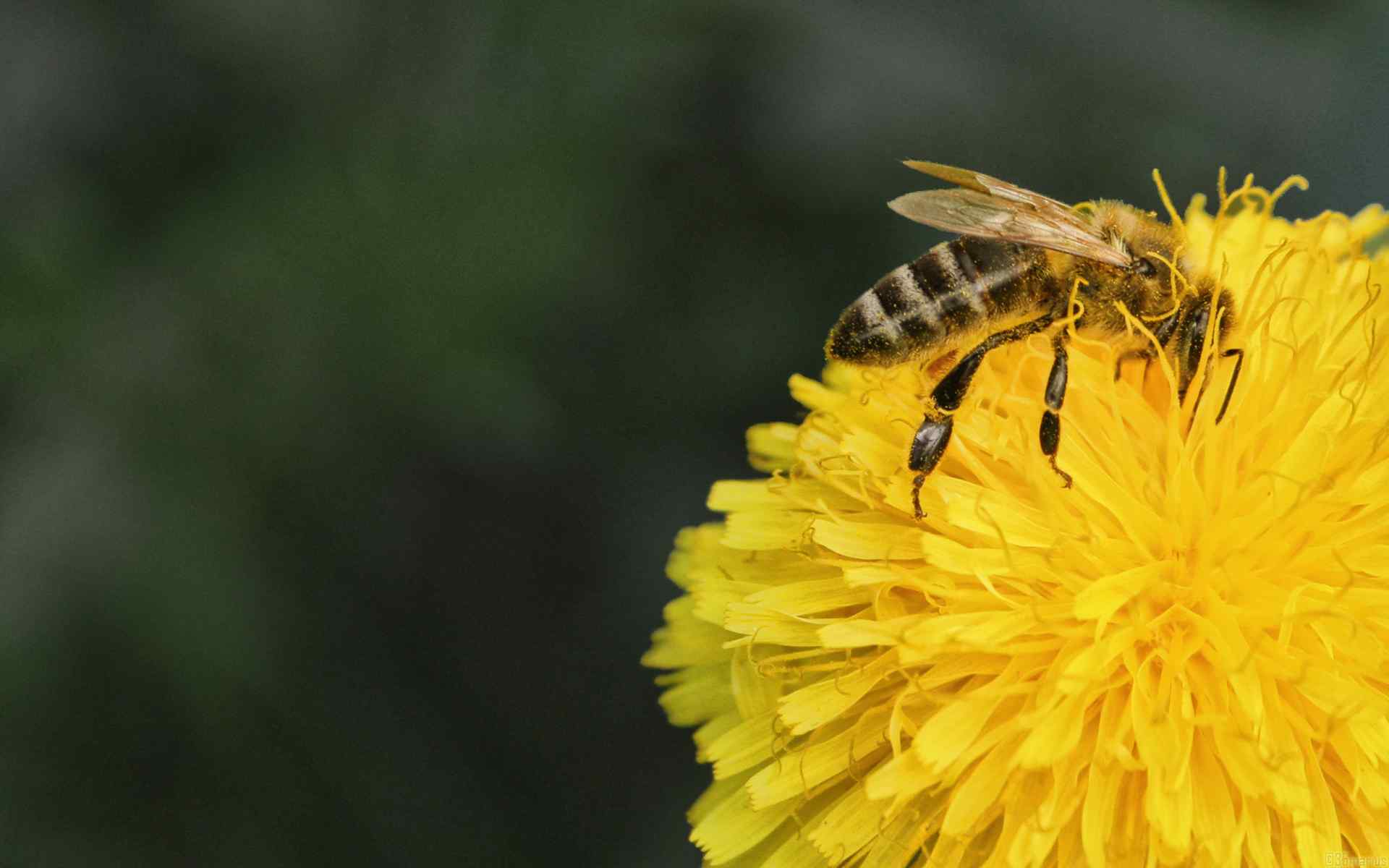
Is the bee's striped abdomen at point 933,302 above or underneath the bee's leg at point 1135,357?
above

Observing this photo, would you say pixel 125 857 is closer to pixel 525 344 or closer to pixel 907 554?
pixel 525 344

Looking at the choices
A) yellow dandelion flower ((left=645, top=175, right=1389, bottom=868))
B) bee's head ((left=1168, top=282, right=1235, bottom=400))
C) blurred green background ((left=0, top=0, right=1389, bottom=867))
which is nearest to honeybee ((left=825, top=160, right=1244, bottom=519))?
bee's head ((left=1168, top=282, right=1235, bottom=400))

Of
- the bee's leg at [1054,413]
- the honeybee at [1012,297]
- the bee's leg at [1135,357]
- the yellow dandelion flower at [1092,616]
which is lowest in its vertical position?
the yellow dandelion flower at [1092,616]

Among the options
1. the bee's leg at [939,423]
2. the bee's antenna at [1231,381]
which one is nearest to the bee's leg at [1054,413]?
the bee's leg at [939,423]

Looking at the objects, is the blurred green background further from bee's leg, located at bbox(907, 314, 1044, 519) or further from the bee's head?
bee's leg, located at bbox(907, 314, 1044, 519)

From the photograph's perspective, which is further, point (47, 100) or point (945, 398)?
point (47, 100)

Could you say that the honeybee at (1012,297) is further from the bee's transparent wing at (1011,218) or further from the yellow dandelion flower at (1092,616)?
the yellow dandelion flower at (1092,616)

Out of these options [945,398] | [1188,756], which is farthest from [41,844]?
[1188,756]
